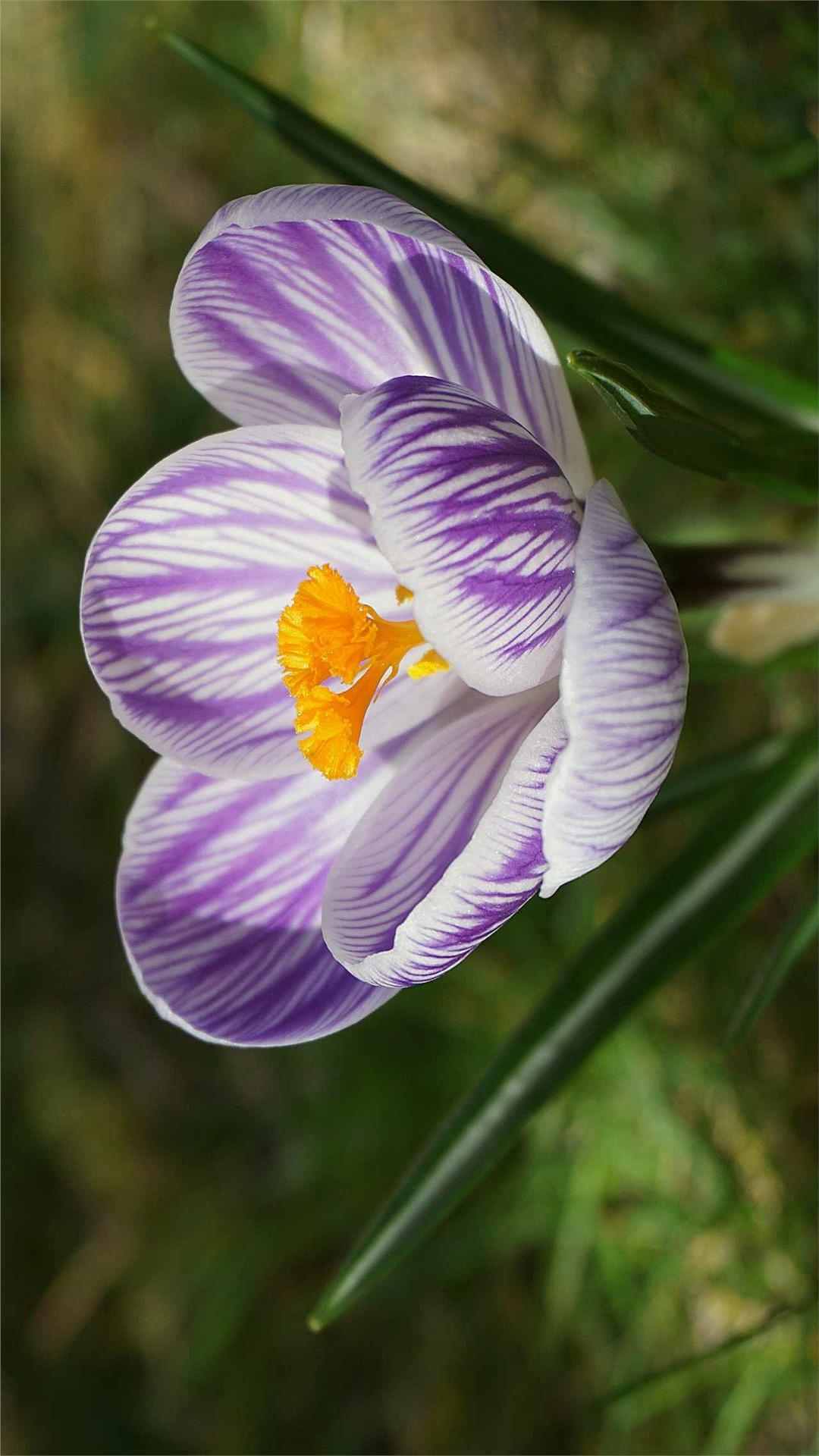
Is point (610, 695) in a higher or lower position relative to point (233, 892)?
higher

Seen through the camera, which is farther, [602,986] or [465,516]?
[602,986]

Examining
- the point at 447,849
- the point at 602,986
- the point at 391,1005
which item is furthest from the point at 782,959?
the point at 391,1005

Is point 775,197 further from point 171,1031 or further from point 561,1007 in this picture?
point 171,1031

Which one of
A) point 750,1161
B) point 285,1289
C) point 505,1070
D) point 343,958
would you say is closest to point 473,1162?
point 505,1070

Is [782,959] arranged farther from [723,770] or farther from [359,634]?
[359,634]

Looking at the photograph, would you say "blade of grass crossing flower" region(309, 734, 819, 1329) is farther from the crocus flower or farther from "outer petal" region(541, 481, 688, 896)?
"outer petal" region(541, 481, 688, 896)

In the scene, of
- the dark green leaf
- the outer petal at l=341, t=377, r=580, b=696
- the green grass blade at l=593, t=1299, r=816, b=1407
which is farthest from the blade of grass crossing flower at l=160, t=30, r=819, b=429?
the green grass blade at l=593, t=1299, r=816, b=1407

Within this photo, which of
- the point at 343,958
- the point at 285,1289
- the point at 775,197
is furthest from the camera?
the point at 285,1289
